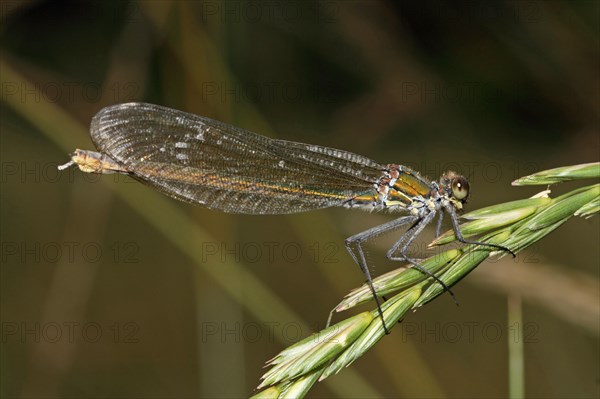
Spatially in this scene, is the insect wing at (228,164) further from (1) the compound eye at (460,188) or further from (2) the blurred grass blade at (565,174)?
(2) the blurred grass blade at (565,174)

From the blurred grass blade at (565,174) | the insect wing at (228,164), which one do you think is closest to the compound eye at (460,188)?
the insect wing at (228,164)

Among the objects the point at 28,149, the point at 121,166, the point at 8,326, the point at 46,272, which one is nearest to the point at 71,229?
the point at 46,272

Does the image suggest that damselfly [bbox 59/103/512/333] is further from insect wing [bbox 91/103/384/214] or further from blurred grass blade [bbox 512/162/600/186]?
blurred grass blade [bbox 512/162/600/186]

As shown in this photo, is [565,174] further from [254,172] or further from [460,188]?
[254,172]

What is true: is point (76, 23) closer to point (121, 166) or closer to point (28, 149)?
point (28, 149)

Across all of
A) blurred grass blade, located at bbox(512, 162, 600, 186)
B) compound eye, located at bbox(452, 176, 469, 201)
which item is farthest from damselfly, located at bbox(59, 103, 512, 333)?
blurred grass blade, located at bbox(512, 162, 600, 186)

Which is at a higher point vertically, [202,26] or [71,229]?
[202,26]
